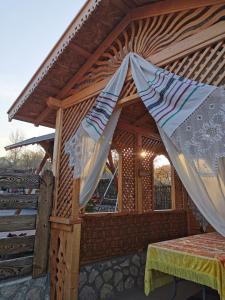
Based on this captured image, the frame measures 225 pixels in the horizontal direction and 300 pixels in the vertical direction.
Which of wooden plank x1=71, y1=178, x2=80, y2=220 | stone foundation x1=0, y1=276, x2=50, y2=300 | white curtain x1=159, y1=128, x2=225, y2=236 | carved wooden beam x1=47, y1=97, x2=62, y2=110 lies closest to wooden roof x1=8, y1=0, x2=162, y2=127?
carved wooden beam x1=47, y1=97, x2=62, y2=110

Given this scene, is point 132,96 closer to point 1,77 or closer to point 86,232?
point 86,232

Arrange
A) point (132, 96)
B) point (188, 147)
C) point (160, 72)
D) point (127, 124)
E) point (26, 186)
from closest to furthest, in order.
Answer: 1. point (188, 147)
2. point (160, 72)
3. point (132, 96)
4. point (26, 186)
5. point (127, 124)

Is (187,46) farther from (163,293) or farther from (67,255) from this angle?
(163,293)

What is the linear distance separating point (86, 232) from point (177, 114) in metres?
2.42

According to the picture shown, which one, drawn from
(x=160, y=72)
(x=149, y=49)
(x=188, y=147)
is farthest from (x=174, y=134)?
(x=149, y=49)

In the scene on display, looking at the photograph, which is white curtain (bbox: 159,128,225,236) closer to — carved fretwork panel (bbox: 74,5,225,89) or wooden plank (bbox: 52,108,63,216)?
carved fretwork panel (bbox: 74,5,225,89)

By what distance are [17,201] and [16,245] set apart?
0.53 meters

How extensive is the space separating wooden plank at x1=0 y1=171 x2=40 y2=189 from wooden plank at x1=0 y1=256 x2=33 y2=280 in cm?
90

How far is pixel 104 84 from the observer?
308 cm

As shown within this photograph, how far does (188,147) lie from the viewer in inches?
71.9

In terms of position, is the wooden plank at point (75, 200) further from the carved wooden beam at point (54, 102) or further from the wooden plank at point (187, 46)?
the carved wooden beam at point (54, 102)

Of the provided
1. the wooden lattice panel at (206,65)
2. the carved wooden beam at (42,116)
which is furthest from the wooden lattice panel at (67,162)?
the wooden lattice panel at (206,65)

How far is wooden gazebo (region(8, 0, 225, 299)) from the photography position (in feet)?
7.47

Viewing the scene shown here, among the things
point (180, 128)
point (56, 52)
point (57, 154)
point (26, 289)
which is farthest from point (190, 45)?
point (26, 289)
